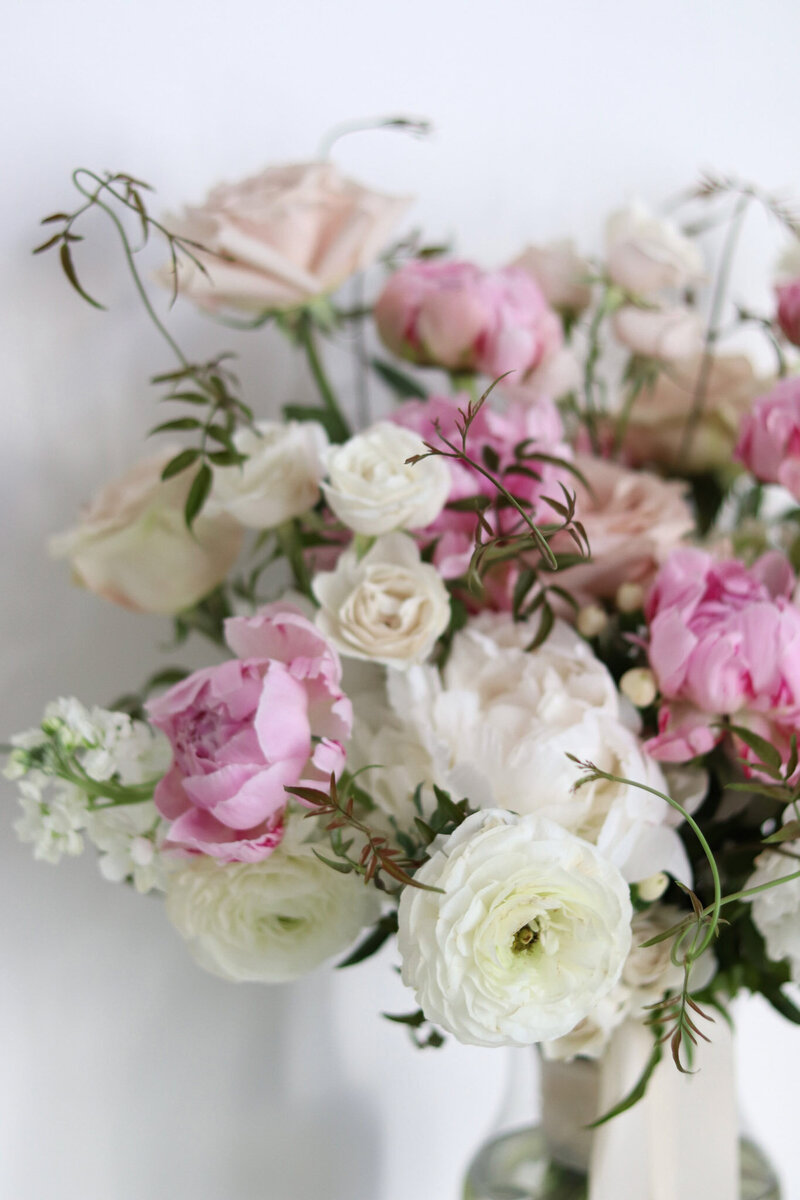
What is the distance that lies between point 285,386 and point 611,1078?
51 centimetres

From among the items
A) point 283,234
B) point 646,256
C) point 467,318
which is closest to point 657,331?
point 646,256

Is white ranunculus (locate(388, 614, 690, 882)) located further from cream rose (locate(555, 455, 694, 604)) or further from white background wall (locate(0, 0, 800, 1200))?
white background wall (locate(0, 0, 800, 1200))

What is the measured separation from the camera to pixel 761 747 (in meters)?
0.49

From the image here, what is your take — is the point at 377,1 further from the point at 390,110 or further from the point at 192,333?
the point at 192,333

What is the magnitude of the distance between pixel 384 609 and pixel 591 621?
0.13 metres

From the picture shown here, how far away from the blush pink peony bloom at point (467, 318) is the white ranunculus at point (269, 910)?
322 millimetres

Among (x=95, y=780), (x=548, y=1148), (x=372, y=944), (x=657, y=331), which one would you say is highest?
(x=657, y=331)

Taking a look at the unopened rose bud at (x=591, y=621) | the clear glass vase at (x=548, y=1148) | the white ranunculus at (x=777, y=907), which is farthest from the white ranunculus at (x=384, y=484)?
the clear glass vase at (x=548, y=1148)

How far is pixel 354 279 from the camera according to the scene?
82cm

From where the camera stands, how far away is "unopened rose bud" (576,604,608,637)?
58 cm

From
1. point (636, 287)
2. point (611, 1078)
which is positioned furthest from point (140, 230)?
point (611, 1078)

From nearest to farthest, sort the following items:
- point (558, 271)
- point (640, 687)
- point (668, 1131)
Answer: point (640, 687)
point (668, 1131)
point (558, 271)

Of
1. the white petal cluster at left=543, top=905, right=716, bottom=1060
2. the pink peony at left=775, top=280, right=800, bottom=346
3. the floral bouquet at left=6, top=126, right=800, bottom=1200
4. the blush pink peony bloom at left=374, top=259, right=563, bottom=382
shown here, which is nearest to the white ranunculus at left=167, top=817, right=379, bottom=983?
the floral bouquet at left=6, top=126, right=800, bottom=1200

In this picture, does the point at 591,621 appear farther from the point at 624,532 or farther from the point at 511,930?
the point at 511,930
